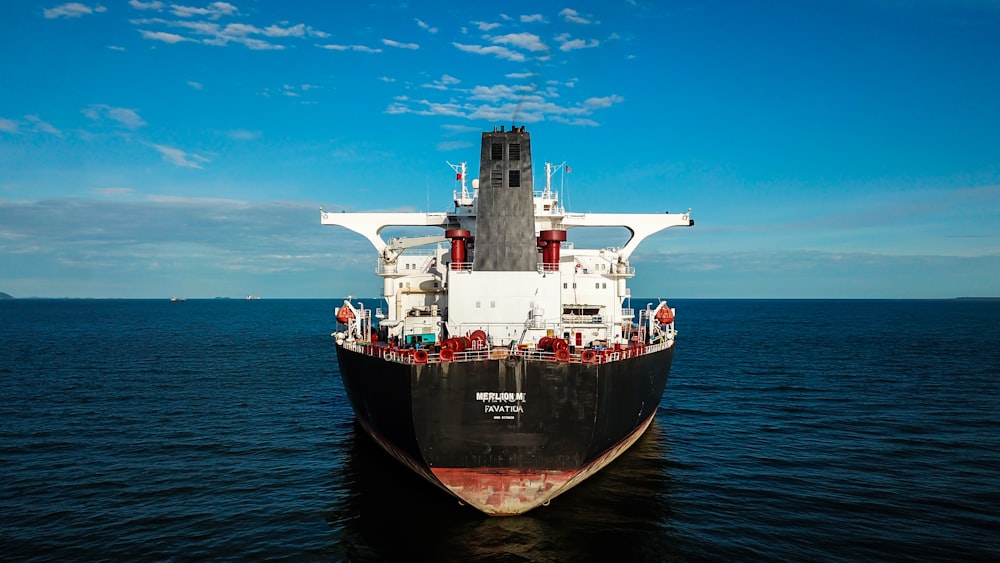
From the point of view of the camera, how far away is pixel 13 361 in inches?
2343

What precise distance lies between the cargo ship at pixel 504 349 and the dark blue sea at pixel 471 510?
6.38ft

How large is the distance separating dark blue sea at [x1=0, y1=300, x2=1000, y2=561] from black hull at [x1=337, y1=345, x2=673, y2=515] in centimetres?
126

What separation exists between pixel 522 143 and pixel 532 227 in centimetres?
393

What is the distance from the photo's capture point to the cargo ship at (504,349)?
19.8 meters

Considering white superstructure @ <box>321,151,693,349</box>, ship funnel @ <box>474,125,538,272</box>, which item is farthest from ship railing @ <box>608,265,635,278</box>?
ship funnel @ <box>474,125,538,272</box>

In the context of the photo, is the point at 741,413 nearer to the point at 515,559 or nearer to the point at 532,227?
the point at 532,227

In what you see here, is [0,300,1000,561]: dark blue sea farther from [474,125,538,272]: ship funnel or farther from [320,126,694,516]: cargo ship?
[474,125,538,272]: ship funnel

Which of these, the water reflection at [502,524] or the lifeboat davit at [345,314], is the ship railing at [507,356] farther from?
the lifeboat davit at [345,314]

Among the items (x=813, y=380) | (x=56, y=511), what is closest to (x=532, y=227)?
(x=56, y=511)

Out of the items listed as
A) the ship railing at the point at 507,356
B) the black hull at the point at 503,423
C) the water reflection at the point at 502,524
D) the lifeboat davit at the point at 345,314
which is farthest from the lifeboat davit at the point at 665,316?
the lifeboat davit at the point at 345,314

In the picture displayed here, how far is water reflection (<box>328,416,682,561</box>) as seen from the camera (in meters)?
18.2

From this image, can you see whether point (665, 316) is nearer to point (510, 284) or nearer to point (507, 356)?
point (510, 284)

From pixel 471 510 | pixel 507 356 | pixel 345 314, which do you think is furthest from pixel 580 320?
pixel 345 314

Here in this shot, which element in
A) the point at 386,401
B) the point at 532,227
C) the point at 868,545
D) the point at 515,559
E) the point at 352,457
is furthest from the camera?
the point at 352,457
